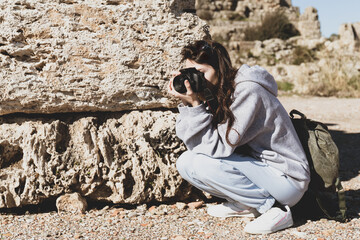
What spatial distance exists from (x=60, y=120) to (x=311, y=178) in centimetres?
183

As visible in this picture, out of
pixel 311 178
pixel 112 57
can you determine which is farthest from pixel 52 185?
pixel 311 178

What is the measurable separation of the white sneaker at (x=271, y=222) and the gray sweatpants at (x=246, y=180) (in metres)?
0.06

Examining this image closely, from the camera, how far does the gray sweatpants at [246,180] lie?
221 centimetres

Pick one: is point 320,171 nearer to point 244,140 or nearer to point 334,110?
point 244,140

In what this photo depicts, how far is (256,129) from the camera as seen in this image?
2.16m

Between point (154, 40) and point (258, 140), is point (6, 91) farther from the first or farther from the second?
point (258, 140)

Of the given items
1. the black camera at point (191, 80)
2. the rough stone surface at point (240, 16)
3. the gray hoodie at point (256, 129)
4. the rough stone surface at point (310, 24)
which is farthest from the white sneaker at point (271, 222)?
the rough stone surface at point (310, 24)

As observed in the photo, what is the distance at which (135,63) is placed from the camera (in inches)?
104

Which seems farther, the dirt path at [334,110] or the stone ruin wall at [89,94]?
the dirt path at [334,110]

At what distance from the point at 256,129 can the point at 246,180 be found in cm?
33

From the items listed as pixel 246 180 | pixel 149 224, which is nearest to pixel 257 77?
pixel 246 180

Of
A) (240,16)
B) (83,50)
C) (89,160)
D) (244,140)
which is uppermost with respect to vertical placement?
(240,16)

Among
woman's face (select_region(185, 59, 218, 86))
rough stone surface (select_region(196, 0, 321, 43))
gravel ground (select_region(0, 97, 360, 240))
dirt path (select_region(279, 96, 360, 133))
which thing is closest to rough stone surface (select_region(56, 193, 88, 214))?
gravel ground (select_region(0, 97, 360, 240))

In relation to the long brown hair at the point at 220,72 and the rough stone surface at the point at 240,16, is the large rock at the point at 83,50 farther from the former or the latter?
the rough stone surface at the point at 240,16
